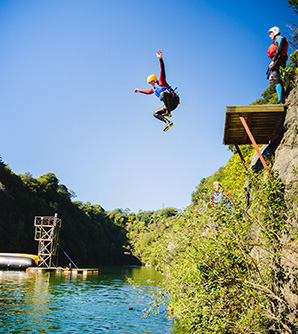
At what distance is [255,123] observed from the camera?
784 cm

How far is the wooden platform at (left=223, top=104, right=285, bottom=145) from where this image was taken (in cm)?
722

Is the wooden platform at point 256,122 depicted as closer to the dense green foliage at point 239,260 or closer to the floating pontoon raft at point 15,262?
the dense green foliage at point 239,260

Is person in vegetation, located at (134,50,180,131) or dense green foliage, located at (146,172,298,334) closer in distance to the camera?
dense green foliage, located at (146,172,298,334)

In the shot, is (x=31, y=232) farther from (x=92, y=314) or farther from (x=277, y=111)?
(x=277, y=111)

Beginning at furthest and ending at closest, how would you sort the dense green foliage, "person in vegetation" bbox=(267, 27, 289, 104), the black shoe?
the black shoe, "person in vegetation" bbox=(267, 27, 289, 104), the dense green foliage

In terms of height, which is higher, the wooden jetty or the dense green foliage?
the wooden jetty

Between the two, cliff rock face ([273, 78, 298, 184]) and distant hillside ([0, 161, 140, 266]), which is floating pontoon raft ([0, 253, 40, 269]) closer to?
distant hillside ([0, 161, 140, 266])

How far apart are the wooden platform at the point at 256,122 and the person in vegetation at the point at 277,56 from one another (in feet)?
1.73

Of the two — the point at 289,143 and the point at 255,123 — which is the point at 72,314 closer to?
the point at 255,123

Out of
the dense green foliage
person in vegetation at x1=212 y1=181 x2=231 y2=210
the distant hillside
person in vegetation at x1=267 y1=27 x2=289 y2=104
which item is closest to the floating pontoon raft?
the distant hillside

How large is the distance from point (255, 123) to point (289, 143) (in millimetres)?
1043

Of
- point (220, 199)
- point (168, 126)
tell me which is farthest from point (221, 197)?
point (168, 126)

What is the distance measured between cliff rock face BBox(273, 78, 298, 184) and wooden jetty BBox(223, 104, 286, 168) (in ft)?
0.73

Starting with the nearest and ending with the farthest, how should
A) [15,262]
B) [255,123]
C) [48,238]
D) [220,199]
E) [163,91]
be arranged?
[220,199], [163,91], [255,123], [15,262], [48,238]
